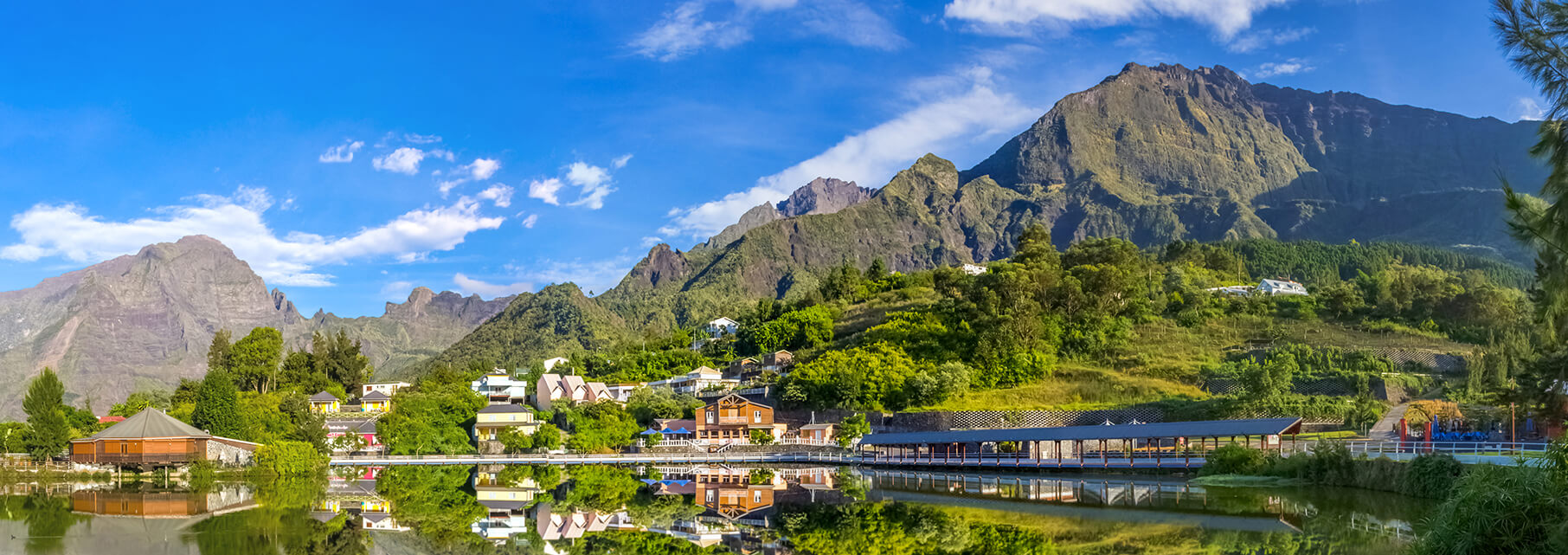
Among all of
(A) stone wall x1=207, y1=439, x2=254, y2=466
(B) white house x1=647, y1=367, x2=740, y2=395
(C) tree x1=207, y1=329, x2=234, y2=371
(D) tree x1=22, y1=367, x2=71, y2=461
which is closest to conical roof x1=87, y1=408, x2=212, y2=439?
(A) stone wall x1=207, y1=439, x2=254, y2=466

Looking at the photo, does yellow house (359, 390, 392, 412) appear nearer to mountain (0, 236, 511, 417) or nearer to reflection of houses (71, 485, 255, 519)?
reflection of houses (71, 485, 255, 519)

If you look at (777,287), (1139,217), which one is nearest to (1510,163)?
(1139,217)

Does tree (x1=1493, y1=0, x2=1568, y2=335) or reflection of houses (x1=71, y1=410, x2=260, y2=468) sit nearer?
tree (x1=1493, y1=0, x2=1568, y2=335)

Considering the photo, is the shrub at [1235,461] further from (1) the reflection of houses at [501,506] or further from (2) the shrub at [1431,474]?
(1) the reflection of houses at [501,506]

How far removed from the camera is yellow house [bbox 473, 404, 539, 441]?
186 feet

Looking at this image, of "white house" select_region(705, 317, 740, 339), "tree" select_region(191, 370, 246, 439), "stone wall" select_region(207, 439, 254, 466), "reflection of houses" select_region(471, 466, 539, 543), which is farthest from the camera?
"white house" select_region(705, 317, 740, 339)

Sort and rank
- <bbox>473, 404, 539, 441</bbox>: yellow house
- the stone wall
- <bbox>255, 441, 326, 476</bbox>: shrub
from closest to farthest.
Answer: the stone wall → <bbox>255, 441, 326, 476</bbox>: shrub → <bbox>473, 404, 539, 441</bbox>: yellow house

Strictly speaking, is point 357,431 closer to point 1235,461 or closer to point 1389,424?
point 1235,461

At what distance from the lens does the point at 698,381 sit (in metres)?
69.2

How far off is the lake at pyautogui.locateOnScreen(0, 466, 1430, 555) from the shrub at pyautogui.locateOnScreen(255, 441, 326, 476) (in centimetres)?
595

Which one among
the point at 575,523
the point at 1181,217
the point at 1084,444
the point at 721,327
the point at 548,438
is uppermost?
the point at 1181,217

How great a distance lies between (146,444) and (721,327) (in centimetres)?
6585

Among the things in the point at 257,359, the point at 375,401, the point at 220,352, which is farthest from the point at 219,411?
the point at 220,352

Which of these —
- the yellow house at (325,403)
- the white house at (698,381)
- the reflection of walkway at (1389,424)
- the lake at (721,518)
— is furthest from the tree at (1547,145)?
the yellow house at (325,403)
